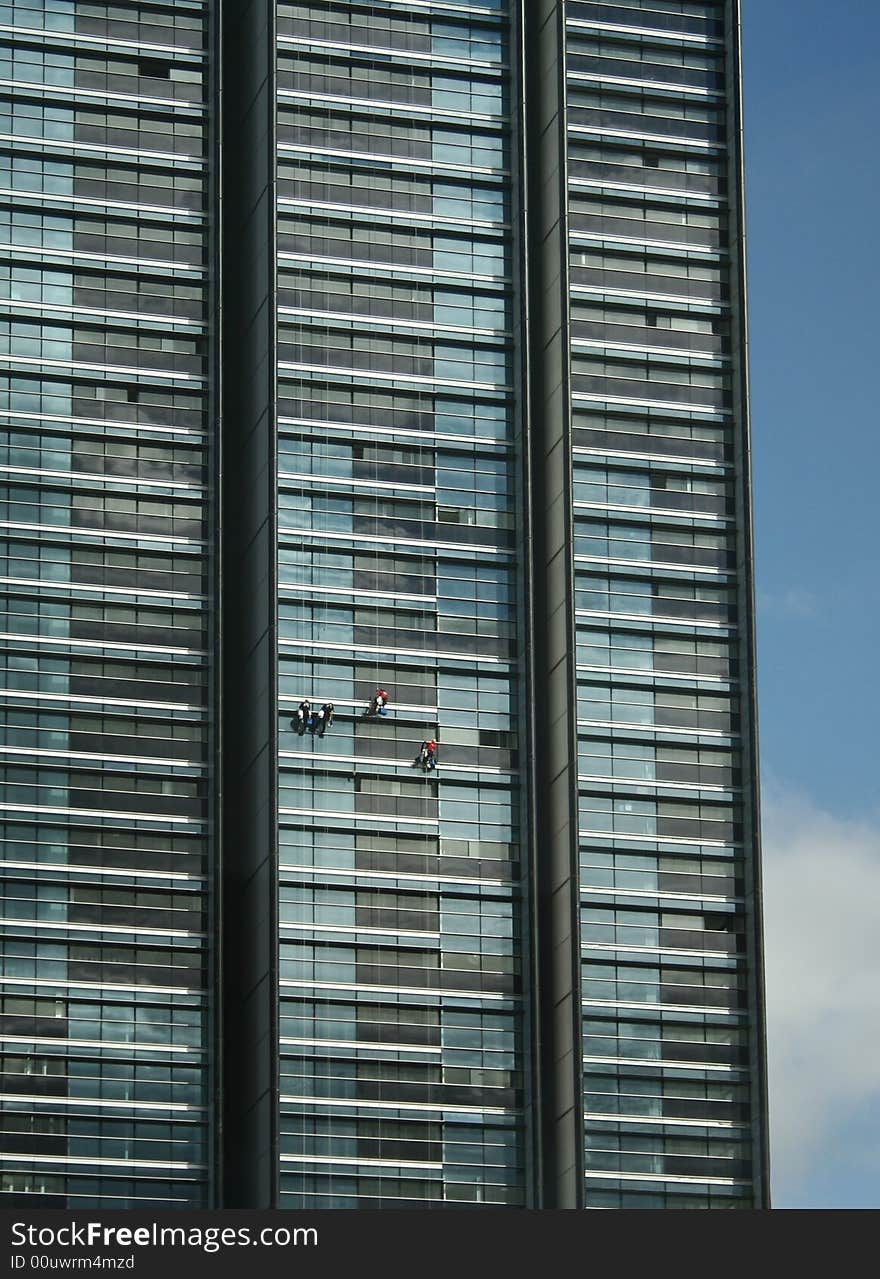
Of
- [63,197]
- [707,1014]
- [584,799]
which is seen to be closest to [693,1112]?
[707,1014]

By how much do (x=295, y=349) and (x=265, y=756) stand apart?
26.9 meters

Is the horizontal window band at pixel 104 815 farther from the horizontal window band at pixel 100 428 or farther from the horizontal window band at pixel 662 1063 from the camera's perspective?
the horizontal window band at pixel 662 1063

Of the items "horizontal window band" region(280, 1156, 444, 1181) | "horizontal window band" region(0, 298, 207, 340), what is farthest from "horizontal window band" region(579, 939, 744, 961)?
"horizontal window band" region(0, 298, 207, 340)

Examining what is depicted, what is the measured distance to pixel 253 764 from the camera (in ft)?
633

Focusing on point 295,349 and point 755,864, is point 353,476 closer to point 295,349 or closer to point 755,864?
point 295,349

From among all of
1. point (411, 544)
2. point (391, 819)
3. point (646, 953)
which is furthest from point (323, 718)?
point (646, 953)

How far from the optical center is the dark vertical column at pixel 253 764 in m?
188

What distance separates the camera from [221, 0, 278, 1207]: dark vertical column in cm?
18762

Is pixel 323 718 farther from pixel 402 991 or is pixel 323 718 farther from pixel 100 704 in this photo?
pixel 402 991

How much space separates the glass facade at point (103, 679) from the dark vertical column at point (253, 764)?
270cm

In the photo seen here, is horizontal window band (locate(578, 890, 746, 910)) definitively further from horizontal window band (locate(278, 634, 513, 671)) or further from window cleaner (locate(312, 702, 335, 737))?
window cleaner (locate(312, 702, 335, 737))

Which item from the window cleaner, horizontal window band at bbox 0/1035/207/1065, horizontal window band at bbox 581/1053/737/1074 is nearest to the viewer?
horizontal window band at bbox 0/1035/207/1065

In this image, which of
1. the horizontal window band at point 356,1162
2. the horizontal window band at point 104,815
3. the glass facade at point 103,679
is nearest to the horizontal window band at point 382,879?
the glass facade at point 103,679

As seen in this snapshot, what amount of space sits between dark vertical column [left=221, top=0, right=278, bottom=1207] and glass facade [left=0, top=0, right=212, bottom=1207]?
2.70 metres
